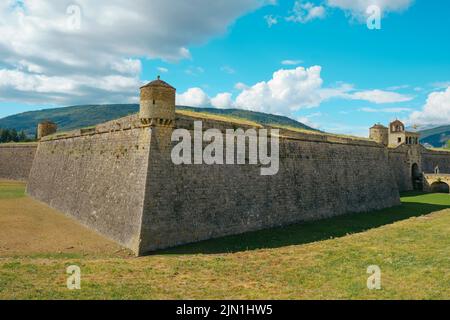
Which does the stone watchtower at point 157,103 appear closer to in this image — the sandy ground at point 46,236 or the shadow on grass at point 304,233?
the shadow on grass at point 304,233

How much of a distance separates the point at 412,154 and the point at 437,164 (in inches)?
421

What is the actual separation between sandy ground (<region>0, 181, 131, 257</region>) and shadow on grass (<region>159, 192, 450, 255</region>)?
3.92 meters

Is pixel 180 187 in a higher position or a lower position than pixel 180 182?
lower

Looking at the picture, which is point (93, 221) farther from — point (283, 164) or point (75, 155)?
point (283, 164)

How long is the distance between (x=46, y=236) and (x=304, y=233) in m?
15.2

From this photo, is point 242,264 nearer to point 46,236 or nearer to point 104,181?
point 104,181

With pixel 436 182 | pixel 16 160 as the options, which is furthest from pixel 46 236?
pixel 436 182

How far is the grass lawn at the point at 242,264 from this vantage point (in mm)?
10750

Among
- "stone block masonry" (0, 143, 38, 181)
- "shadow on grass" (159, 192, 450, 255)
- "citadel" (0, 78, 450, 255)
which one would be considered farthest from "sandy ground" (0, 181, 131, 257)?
"stone block masonry" (0, 143, 38, 181)

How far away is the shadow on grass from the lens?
16.6 m

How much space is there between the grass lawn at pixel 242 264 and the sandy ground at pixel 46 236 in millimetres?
54

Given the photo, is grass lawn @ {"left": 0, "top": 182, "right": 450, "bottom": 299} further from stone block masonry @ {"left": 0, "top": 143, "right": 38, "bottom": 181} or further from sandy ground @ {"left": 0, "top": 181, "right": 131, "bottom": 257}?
stone block masonry @ {"left": 0, "top": 143, "right": 38, "bottom": 181}

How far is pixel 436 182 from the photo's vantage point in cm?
5003

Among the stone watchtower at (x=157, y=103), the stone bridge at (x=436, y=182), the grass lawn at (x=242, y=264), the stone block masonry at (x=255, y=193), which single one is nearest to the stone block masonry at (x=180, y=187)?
the stone block masonry at (x=255, y=193)
